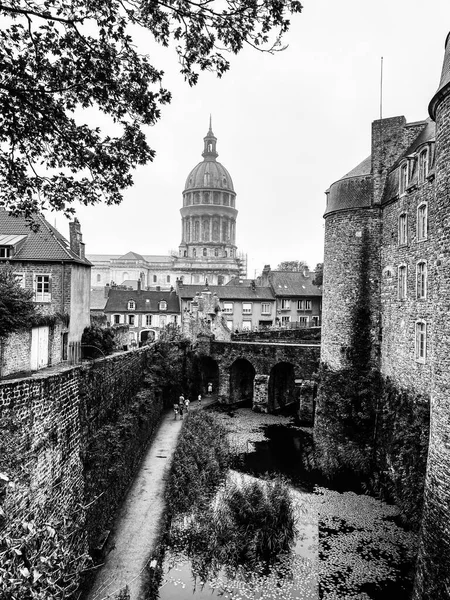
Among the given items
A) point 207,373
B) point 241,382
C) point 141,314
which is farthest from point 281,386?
point 141,314

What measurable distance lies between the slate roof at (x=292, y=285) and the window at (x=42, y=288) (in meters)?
29.4

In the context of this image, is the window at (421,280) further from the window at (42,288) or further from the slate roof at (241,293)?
the slate roof at (241,293)

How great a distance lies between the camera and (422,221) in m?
13.9

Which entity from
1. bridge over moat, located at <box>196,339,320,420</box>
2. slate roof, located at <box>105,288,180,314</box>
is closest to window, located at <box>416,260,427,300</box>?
bridge over moat, located at <box>196,339,320,420</box>

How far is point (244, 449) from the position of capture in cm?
1969

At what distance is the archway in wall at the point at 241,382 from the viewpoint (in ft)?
95.3

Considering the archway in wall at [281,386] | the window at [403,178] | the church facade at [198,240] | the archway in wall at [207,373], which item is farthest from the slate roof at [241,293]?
the church facade at [198,240]

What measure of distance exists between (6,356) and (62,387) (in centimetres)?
808

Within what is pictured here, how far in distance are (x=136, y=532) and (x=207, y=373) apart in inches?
780

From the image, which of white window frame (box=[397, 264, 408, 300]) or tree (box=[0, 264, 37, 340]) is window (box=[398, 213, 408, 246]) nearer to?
white window frame (box=[397, 264, 408, 300])

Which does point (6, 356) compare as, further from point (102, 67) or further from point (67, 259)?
point (102, 67)

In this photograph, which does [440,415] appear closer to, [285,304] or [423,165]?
[423,165]

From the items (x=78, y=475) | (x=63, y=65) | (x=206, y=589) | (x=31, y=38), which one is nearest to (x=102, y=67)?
(x=63, y=65)

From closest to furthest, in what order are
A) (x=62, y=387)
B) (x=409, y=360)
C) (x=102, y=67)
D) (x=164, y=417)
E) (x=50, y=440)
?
1. (x=102, y=67)
2. (x=50, y=440)
3. (x=62, y=387)
4. (x=409, y=360)
5. (x=164, y=417)
